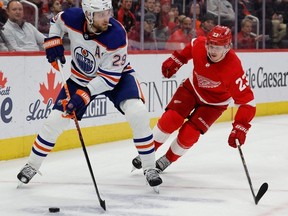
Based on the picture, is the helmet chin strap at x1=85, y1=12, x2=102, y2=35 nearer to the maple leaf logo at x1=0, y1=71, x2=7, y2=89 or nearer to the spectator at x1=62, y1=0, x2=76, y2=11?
the maple leaf logo at x1=0, y1=71, x2=7, y2=89

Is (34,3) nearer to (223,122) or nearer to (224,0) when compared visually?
(223,122)

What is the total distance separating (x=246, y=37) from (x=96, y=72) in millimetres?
6044

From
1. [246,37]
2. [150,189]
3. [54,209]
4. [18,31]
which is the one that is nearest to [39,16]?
[18,31]

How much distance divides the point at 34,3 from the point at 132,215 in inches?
132

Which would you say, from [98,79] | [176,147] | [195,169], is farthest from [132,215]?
[195,169]

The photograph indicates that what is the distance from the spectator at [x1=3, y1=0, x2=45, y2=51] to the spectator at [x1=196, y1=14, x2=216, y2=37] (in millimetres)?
3443

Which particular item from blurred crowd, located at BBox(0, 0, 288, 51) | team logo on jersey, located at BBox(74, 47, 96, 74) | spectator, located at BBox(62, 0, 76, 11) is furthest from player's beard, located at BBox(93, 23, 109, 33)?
spectator, located at BBox(62, 0, 76, 11)

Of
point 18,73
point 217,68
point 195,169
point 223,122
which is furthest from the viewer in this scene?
point 223,122

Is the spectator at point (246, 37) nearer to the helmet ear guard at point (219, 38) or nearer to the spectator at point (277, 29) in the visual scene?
the spectator at point (277, 29)

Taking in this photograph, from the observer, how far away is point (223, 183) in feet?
19.4

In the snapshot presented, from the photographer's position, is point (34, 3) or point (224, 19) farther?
point (224, 19)

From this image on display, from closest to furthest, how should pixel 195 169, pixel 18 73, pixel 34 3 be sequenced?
pixel 195 169 → pixel 18 73 → pixel 34 3

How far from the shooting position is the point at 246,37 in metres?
11.3

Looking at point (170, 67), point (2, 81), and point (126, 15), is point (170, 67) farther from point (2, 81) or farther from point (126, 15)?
point (126, 15)
